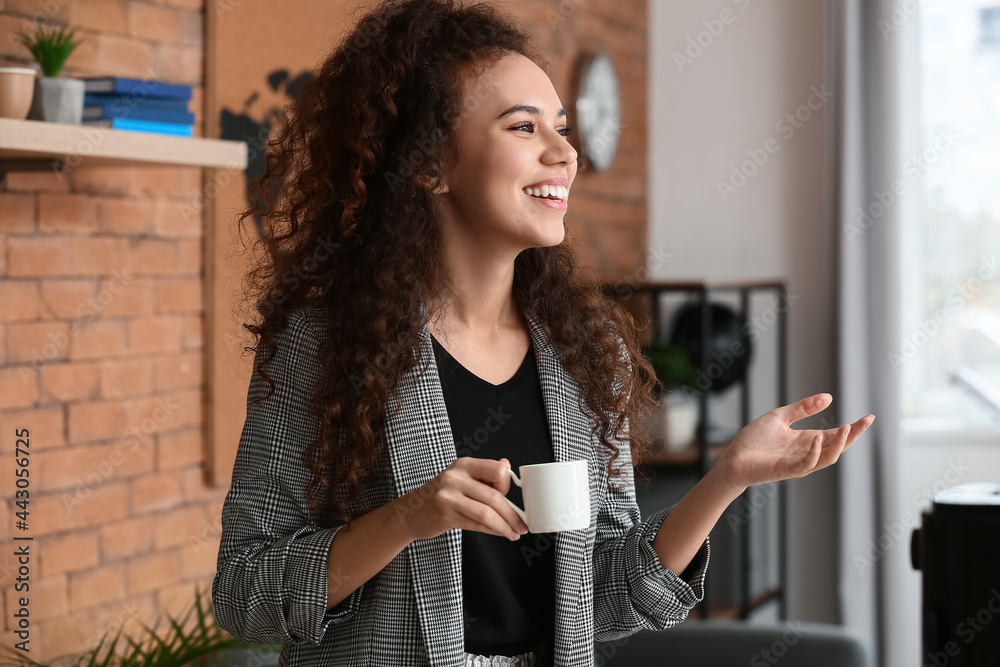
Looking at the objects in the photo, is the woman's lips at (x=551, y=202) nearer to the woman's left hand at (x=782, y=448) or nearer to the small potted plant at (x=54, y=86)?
the woman's left hand at (x=782, y=448)

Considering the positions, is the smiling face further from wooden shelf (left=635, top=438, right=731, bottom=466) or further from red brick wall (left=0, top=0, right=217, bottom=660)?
wooden shelf (left=635, top=438, right=731, bottom=466)

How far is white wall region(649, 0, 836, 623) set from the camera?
3832 millimetres

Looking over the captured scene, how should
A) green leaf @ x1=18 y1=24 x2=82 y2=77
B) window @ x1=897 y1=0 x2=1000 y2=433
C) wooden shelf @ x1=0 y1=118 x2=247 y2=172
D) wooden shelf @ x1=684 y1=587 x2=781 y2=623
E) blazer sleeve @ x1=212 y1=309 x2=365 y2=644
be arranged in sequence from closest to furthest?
blazer sleeve @ x1=212 y1=309 x2=365 y2=644, wooden shelf @ x1=0 y1=118 x2=247 y2=172, green leaf @ x1=18 y1=24 x2=82 y2=77, wooden shelf @ x1=684 y1=587 x2=781 y2=623, window @ x1=897 y1=0 x2=1000 y2=433

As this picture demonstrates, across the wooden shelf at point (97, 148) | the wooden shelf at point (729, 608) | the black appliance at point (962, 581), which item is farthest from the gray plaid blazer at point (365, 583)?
the wooden shelf at point (729, 608)

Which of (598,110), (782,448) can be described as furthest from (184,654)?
(598,110)

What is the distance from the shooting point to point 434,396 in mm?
1229

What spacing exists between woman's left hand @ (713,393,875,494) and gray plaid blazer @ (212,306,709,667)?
168 millimetres

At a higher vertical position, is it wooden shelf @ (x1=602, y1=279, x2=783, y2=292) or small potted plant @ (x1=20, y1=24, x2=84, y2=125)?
small potted plant @ (x1=20, y1=24, x2=84, y2=125)

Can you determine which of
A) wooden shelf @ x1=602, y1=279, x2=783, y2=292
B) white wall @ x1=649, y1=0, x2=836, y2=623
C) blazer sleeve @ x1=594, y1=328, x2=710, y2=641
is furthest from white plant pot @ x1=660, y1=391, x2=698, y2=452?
blazer sleeve @ x1=594, y1=328, x2=710, y2=641

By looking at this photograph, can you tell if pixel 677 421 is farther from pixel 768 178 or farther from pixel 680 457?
pixel 768 178

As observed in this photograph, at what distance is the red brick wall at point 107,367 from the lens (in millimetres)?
1819

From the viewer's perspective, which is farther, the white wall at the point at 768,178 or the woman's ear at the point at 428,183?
the white wall at the point at 768,178

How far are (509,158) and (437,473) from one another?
39cm

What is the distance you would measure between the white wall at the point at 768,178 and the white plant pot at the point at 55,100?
9.07ft
